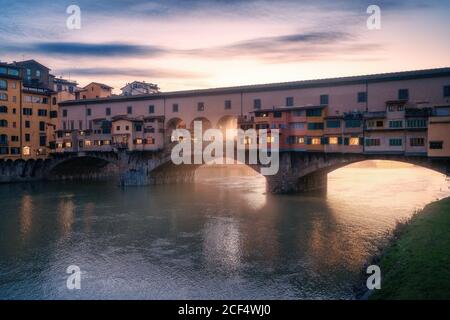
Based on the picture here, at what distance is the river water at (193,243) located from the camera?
20.8 meters

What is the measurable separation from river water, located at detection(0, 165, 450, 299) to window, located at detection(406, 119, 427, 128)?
9.21 meters

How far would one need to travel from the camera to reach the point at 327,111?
51.3 metres

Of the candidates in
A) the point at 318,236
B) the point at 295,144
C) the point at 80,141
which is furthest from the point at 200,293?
the point at 80,141

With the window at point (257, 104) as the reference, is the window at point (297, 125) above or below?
below

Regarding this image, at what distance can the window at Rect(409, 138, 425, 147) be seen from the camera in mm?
43094

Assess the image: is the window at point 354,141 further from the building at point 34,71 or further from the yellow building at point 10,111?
the building at point 34,71

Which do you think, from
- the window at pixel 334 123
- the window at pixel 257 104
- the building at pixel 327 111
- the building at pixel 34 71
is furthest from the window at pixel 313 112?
the building at pixel 34 71

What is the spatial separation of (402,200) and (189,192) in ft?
97.9

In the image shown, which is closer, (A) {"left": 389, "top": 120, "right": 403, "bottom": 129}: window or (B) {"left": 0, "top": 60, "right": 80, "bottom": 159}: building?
(A) {"left": 389, "top": 120, "right": 403, "bottom": 129}: window

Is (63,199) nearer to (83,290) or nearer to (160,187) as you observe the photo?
(160,187)

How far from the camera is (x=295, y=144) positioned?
53.3 meters

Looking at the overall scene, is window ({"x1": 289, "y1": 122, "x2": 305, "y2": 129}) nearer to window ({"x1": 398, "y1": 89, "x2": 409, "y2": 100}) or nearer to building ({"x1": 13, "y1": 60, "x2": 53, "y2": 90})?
window ({"x1": 398, "y1": 89, "x2": 409, "y2": 100})

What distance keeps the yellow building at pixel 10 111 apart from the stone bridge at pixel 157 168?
2.44 metres

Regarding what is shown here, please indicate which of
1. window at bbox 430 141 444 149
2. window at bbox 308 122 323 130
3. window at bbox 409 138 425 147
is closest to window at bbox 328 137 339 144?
window at bbox 308 122 323 130
